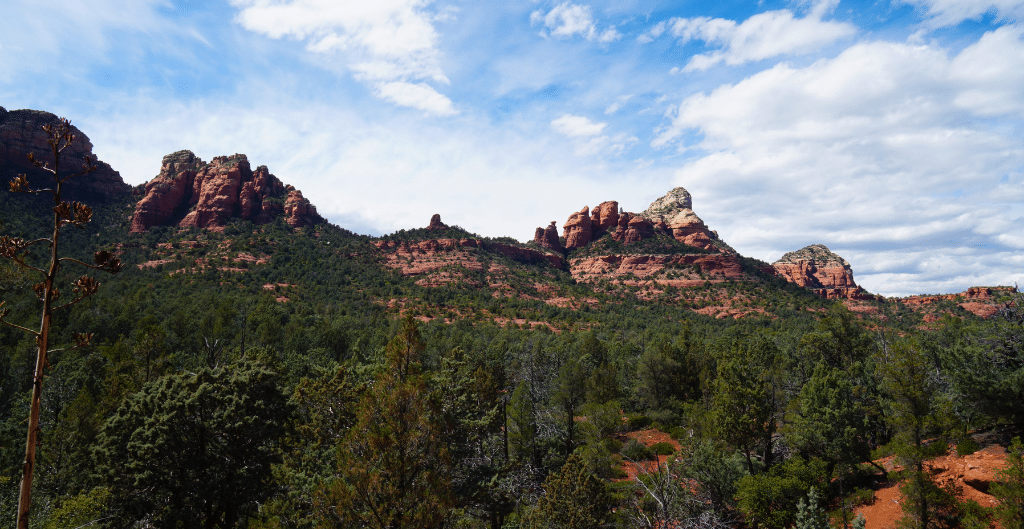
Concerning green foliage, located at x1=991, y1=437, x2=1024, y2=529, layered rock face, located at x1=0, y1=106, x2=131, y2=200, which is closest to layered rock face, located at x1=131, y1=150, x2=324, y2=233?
layered rock face, located at x1=0, y1=106, x2=131, y2=200

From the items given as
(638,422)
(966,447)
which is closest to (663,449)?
(638,422)

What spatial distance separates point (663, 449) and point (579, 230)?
12448 cm

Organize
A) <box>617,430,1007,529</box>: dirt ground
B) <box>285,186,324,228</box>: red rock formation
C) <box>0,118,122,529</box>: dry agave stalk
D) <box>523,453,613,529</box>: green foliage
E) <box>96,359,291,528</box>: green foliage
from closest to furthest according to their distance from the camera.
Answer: <box>0,118,122,529</box>: dry agave stalk → <box>523,453,613,529</box>: green foliage → <box>96,359,291,528</box>: green foliage → <box>617,430,1007,529</box>: dirt ground → <box>285,186,324,228</box>: red rock formation

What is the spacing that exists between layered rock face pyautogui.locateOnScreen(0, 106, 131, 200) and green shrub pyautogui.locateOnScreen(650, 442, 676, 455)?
12262 centimetres

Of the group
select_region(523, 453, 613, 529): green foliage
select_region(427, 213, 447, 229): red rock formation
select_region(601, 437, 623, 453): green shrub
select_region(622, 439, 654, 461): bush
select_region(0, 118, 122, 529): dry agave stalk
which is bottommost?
select_region(622, 439, 654, 461): bush

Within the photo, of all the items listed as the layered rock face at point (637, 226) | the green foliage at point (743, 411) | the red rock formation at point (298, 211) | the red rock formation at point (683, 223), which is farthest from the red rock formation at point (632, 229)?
the green foliage at point (743, 411)

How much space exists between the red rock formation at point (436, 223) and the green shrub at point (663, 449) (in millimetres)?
112400

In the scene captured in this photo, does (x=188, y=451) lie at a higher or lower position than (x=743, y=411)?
lower

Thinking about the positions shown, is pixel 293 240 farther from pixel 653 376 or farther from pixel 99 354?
pixel 653 376

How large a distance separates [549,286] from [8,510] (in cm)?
10362

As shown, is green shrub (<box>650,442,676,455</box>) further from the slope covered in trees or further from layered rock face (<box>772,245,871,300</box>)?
layered rock face (<box>772,245,871,300</box>)

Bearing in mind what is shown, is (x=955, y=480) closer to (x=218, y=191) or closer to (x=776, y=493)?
(x=776, y=493)

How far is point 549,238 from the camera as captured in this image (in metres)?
162

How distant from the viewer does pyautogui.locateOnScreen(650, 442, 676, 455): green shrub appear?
34938mm
